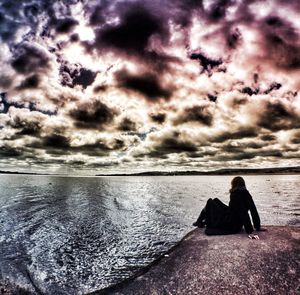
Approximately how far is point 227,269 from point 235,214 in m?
3.70

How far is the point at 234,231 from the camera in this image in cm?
1102

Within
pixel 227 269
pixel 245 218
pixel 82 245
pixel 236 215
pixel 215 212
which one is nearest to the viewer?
pixel 227 269

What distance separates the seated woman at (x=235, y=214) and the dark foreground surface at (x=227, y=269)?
859 millimetres

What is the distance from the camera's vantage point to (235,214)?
11.0 meters

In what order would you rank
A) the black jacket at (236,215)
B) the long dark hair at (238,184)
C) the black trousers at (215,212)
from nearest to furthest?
the black jacket at (236,215), the long dark hair at (238,184), the black trousers at (215,212)

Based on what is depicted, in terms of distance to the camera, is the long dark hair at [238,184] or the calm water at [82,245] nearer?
the calm water at [82,245]

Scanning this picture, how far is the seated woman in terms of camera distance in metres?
10.8

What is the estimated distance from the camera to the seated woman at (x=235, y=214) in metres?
10.8

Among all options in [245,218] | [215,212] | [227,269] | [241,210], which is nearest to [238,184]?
[241,210]

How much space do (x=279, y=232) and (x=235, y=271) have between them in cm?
459

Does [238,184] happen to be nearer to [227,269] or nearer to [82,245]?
[227,269]

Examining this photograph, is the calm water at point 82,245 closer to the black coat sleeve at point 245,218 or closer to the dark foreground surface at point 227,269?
the dark foreground surface at point 227,269

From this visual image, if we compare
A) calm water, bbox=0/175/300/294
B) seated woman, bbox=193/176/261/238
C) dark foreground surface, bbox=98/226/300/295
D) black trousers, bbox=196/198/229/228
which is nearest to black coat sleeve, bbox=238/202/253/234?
seated woman, bbox=193/176/261/238

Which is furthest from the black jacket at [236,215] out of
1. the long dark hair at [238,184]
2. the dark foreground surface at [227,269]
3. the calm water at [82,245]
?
the calm water at [82,245]
